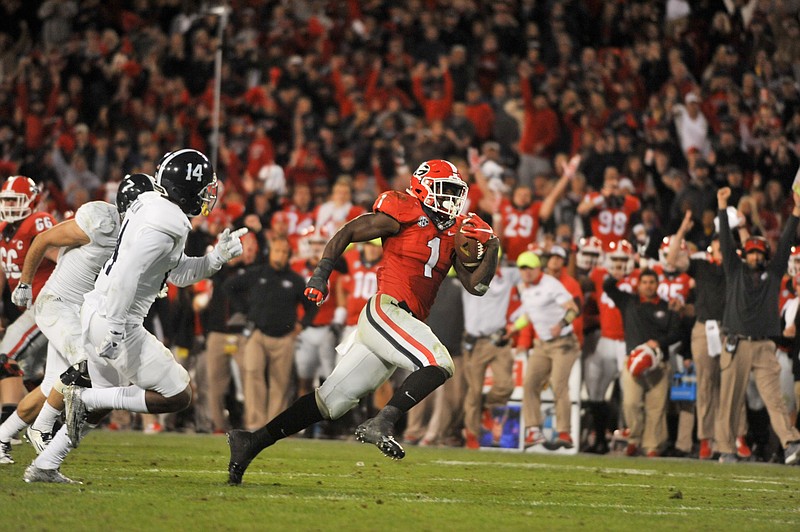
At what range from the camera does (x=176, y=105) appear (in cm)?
1859

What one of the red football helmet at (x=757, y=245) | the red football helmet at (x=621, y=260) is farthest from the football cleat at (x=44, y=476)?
the red football helmet at (x=621, y=260)

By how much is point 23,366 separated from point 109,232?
229 centimetres

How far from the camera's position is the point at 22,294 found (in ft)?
26.9

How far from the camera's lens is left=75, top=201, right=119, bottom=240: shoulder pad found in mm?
7953

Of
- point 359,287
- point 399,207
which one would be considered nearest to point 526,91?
point 359,287

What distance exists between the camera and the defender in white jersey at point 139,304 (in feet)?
21.6

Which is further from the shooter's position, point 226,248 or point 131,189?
point 131,189

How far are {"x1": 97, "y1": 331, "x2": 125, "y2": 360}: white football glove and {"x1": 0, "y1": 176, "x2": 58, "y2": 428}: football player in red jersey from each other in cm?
291

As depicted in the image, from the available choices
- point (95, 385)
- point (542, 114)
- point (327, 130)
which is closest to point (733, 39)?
point (542, 114)

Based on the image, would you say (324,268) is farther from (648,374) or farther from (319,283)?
(648,374)

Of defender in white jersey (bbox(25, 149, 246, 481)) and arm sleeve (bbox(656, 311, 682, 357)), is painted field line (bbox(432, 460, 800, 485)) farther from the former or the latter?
defender in white jersey (bbox(25, 149, 246, 481))

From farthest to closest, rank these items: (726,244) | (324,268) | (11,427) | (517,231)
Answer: (517,231) < (726,244) < (11,427) < (324,268)

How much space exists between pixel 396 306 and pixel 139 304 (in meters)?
1.44

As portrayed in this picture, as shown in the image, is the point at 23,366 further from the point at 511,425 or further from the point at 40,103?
the point at 40,103
